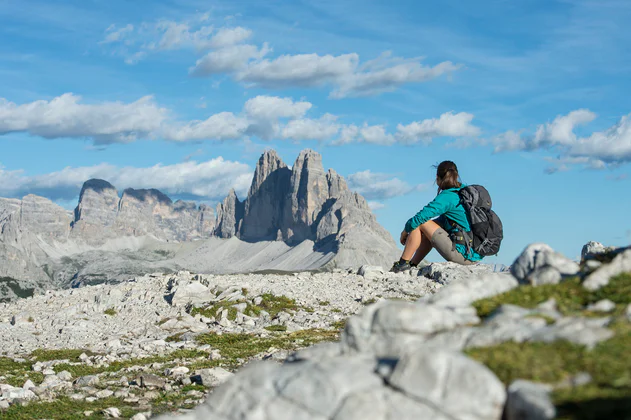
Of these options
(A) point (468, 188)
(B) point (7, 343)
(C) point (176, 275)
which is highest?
(A) point (468, 188)

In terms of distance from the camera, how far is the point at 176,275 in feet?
120

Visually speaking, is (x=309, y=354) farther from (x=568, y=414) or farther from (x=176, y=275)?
(x=176, y=275)

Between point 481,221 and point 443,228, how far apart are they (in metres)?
1.45

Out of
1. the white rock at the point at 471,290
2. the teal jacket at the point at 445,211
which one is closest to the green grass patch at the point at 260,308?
the teal jacket at the point at 445,211

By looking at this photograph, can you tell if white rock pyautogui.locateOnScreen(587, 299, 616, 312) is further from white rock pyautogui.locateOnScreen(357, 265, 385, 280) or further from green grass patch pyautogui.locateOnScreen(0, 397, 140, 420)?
white rock pyautogui.locateOnScreen(357, 265, 385, 280)

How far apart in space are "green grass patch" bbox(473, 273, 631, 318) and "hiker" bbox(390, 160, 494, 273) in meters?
10.7

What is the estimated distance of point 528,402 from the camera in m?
7.08

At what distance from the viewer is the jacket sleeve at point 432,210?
68.7ft

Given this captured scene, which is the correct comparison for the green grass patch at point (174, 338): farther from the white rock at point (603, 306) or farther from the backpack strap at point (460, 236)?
the white rock at point (603, 306)

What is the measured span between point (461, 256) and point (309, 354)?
45.2 ft

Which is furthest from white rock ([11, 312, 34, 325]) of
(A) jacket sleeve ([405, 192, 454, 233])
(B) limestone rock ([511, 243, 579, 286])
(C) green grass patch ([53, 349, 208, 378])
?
(B) limestone rock ([511, 243, 579, 286])

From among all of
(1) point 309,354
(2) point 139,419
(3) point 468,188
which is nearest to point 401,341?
(1) point 309,354

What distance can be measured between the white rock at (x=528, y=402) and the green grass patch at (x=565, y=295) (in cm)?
230

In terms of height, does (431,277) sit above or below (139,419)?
above
